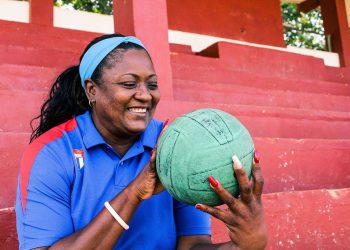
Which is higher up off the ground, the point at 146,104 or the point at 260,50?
the point at 260,50

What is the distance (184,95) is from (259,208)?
3541 millimetres

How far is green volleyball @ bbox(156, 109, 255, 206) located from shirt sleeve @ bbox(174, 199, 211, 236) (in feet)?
1.16

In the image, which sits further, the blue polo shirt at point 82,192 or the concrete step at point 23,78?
the concrete step at point 23,78

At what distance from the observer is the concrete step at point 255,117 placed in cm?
328

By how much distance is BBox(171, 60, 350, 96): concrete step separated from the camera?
5871 millimetres

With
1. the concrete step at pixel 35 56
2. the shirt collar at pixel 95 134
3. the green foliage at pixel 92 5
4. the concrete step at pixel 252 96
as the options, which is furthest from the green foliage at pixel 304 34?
the shirt collar at pixel 95 134

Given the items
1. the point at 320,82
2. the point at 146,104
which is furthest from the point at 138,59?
the point at 320,82

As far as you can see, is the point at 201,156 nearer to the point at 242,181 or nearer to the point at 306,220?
the point at 242,181

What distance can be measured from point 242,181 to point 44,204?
0.74 meters

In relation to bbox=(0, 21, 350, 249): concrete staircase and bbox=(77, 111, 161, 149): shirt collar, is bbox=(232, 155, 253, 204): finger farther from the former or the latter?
bbox=(0, 21, 350, 249): concrete staircase

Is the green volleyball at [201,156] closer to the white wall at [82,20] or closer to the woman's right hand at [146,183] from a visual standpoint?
the woman's right hand at [146,183]

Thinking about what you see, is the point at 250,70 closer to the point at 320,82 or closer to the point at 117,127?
the point at 320,82

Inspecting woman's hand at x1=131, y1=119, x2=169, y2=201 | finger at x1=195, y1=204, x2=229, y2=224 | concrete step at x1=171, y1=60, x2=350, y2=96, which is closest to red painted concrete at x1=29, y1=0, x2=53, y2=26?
concrete step at x1=171, y1=60, x2=350, y2=96

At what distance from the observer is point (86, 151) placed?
1928mm
